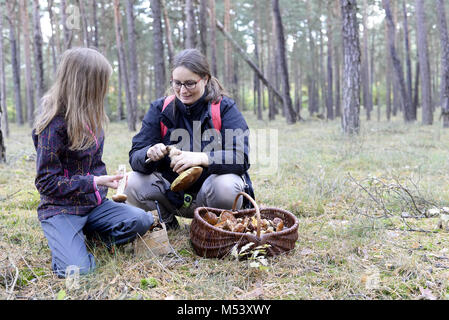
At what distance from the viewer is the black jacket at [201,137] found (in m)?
2.86

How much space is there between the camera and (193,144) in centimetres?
298

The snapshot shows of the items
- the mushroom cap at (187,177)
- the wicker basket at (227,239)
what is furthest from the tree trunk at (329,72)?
the wicker basket at (227,239)

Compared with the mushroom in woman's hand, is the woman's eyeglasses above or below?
above

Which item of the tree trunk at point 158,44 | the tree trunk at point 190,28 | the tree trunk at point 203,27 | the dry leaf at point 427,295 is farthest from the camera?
the tree trunk at point 158,44

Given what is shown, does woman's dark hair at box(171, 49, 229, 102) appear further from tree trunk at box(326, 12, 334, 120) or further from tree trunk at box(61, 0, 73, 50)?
tree trunk at box(326, 12, 334, 120)

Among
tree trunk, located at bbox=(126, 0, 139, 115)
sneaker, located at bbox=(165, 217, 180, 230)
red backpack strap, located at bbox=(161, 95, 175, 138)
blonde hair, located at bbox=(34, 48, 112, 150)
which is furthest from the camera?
tree trunk, located at bbox=(126, 0, 139, 115)

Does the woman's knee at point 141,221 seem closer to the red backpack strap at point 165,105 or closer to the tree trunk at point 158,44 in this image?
the red backpack strap at point 165,105

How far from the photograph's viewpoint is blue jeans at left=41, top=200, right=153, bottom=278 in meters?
2.22

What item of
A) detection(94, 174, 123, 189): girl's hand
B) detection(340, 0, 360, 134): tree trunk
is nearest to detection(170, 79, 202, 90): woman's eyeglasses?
detection(94, 174, 123, 189): girl's hand

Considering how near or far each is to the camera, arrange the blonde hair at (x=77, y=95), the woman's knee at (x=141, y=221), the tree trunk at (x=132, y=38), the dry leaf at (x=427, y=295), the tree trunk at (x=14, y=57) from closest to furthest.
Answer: the dry leaf at (x=427, y=295) → the blonde hair at (x=77, y=95) → the woman's knee at (x=141, y=221) → the tree trunk at (x=132, y=38) → the tree trunk at (x=14, y=57)

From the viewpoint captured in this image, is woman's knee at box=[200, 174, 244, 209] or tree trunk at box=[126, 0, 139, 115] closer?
woman's knee at box=[200, 174, 244, 209]

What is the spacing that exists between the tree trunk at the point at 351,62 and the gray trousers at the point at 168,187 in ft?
20.9

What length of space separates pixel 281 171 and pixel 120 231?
132 inches

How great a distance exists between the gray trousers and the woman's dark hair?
642 millimetres
